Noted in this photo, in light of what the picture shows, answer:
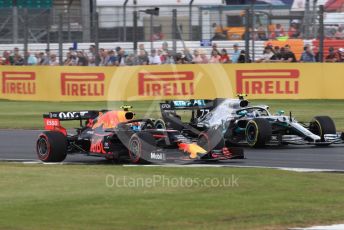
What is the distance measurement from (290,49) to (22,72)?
9035 millimetres

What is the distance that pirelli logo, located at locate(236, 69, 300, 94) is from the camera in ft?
93.0

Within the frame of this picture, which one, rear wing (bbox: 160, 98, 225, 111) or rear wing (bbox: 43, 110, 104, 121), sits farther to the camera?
rear wing (bbox: 160, 98, 225, 111)

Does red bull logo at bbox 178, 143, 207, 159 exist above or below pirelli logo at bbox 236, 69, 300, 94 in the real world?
below

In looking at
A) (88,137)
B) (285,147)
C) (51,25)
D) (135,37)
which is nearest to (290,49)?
(135,37)

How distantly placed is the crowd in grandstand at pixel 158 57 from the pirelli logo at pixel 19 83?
53 centimetres

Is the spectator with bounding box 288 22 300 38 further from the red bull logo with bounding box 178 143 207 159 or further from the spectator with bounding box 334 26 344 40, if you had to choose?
the red bull logo with bounding box 178 143 207 159

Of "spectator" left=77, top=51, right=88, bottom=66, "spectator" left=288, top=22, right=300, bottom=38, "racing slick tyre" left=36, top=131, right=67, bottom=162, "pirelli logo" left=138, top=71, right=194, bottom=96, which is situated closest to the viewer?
"racing slick tyre" left=36, top=131, right=67, bottom=162

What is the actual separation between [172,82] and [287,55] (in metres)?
3.74

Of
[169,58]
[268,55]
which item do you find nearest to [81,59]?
[169,58]

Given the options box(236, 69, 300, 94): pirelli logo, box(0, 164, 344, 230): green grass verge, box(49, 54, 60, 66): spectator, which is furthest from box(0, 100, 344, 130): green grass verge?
box(0, 164, 344, 230): green grass verge

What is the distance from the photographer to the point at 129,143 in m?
15.1

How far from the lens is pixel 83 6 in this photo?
34125 mm

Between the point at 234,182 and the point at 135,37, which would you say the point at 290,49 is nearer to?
the point at 135,37

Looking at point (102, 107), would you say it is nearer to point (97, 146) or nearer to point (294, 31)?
point (294, 31)
